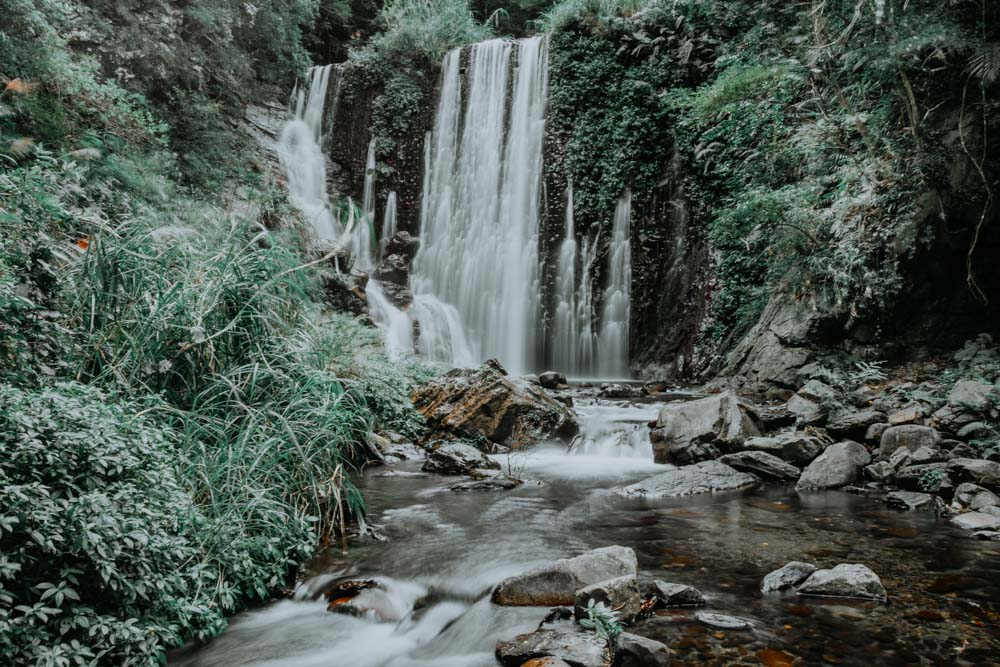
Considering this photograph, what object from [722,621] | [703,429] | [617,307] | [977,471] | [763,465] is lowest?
[722,621]

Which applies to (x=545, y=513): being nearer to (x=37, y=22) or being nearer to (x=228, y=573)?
(x=228, y=573)

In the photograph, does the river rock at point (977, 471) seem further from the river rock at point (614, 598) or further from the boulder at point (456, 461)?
the boulder at point (456, 461)

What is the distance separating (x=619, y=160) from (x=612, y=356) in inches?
191

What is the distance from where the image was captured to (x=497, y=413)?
28.0ft

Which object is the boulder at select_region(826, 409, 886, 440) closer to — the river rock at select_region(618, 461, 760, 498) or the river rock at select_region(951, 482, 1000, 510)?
the river rock at select_region(618, 461, 760, 498)

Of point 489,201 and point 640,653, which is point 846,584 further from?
point 489,201

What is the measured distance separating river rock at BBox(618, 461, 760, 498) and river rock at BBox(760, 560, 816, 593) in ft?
7.56

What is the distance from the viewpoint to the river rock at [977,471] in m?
5.44

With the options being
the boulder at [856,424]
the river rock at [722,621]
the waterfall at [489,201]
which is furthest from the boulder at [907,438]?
the waterfall at [489,201]

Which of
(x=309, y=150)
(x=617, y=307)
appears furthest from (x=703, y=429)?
(x=309, y=150)

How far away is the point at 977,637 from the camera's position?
119 inches

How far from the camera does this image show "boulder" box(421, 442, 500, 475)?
22.8 ft

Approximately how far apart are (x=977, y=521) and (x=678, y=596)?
300 centimetres

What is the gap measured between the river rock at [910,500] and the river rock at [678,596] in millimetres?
3106
